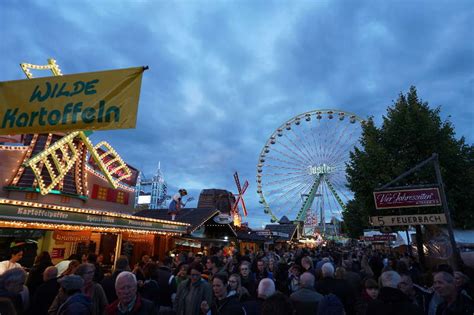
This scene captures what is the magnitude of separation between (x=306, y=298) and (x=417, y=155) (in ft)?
41.6

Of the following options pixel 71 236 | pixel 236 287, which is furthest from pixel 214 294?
pixel 71 236

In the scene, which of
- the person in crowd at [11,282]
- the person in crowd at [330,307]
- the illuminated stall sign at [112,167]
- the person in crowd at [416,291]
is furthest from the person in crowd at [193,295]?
the illuminated stall sign at [112,167]

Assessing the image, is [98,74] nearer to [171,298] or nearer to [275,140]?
[171,298]

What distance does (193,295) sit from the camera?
15.3 feet

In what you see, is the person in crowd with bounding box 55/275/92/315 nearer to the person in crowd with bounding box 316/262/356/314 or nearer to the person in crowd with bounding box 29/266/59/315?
the person in crowd with bounding box 29/266/59/315

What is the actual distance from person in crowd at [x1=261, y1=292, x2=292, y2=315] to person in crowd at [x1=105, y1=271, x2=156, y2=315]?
1.26 m

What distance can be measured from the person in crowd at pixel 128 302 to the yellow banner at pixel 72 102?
1.81 metres

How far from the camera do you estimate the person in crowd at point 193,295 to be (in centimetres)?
460

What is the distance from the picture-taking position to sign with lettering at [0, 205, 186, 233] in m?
7.73

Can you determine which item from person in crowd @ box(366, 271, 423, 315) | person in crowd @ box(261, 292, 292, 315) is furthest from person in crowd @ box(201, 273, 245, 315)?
person in crowd @ box(366, 271, 423, 315)

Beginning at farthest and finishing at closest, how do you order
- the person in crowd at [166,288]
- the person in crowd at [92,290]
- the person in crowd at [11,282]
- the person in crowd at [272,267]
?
the person in crowd at [272,267] < the person in crowd at [166,288] < the person in crowd at [92,290] < the person in crowd at [11,282]

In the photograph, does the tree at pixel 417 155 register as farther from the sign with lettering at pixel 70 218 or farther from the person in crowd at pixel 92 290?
the person in crowd at pixel 92 290

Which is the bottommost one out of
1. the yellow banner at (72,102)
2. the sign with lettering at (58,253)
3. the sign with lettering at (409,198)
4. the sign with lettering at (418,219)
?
the sign with lettering at (58,253)

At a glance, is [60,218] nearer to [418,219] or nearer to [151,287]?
[151,287]
